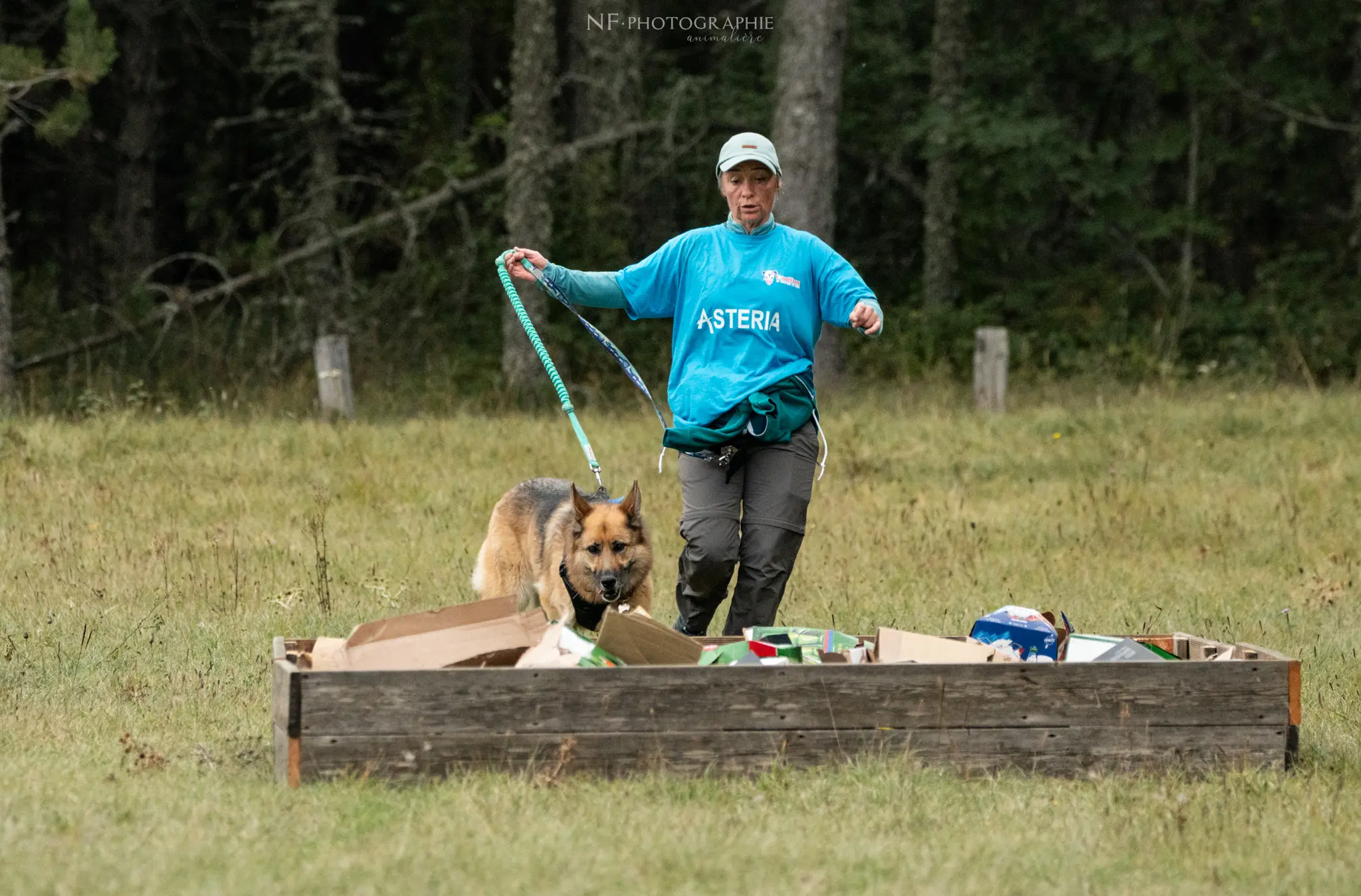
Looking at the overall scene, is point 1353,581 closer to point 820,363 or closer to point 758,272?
point 758,272

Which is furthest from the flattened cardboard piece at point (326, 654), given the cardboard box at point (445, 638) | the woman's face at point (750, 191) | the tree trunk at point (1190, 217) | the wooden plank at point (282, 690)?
the tree trunk at point (1190, 217)

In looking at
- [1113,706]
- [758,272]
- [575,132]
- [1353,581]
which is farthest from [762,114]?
[1113,706]

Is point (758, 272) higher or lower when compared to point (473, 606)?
higher

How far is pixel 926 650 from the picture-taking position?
5.95 m

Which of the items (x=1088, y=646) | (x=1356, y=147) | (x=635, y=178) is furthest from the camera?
(x=1356, y=147)

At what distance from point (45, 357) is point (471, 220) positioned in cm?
704

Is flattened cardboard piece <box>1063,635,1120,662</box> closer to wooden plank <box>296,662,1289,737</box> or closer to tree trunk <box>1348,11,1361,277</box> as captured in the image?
wooden plank <box>296,662,1289,737</box>

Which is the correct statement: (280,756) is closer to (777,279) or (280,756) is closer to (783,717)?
(783,717)

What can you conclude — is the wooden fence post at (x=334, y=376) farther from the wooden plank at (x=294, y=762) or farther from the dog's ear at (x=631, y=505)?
the wooden plank at (x=294, y=762)

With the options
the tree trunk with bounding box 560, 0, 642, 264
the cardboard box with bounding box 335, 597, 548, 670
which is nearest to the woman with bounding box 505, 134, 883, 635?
the cardboard box with bounding box 335, 597, 548, 670

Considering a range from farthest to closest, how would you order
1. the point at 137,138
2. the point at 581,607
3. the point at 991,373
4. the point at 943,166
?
the point at 137,138
the point at 943,166
the point at 991,373
the point at 581,607

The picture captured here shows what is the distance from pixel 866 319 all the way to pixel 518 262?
160cm

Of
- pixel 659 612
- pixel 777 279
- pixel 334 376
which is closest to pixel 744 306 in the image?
pixel 777 279

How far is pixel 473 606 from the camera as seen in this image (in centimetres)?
606
